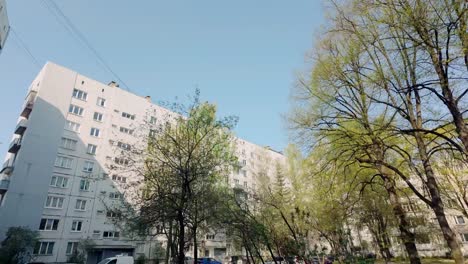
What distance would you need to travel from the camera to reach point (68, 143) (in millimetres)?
35219

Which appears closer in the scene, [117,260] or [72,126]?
[117,260]

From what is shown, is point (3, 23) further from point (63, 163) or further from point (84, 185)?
point (84, 185)

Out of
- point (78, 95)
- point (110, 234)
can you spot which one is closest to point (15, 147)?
point (78, 95)

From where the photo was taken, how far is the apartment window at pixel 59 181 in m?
32.8

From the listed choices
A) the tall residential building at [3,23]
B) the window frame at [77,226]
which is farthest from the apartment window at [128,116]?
the tall residential building at [3,23]

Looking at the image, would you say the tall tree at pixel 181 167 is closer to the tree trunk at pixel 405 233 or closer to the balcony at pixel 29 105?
the tree trunk at pixel 405 233

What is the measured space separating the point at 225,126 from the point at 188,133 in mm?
2245

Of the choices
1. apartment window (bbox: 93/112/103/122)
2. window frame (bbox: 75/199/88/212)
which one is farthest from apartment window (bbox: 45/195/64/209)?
apartment window (bbox: 93/112/103/122)

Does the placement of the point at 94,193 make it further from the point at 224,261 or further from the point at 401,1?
the point at 401,1

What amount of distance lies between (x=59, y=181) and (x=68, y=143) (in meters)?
5.27

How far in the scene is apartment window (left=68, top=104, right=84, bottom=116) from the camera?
3662 cm

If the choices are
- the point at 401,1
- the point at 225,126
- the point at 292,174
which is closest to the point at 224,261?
the point at 292,174

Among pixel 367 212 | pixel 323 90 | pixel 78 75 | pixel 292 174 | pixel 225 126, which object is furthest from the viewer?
pixel 78 75

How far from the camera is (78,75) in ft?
128
